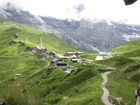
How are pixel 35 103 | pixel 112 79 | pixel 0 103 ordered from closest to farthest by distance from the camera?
pixel 0 103, pixel 35 103, pixel 112 79

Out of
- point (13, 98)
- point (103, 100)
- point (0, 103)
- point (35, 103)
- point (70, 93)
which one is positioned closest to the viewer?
point (103, 100)

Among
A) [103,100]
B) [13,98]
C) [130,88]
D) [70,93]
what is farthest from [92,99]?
[70,93]

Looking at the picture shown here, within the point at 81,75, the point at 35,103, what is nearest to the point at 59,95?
the point at 81,75

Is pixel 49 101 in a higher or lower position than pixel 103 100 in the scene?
lower

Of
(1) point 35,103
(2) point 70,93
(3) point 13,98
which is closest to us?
(3) point 13,98

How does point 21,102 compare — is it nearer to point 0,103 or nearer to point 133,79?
point 0,103

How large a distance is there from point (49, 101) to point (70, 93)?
11960mm

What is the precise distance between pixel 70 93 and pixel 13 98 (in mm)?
45101

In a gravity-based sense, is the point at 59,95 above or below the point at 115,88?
below

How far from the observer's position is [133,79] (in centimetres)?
15850

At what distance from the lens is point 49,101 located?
181 meters

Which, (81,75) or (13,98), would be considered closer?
(13,98)

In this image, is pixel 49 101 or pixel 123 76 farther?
pixel 49 101

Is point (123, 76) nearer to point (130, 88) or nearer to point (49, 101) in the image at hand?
point (130, 88)
